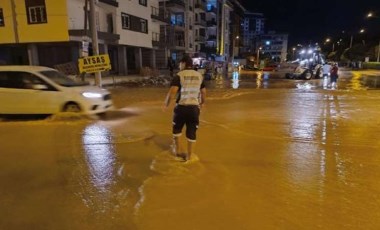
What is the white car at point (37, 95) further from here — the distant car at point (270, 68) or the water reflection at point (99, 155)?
the distant car at point (270, 68)

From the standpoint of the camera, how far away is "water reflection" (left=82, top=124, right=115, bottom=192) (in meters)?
5.26

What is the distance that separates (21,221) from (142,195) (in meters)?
1.50

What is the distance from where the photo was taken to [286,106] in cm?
→ 1306

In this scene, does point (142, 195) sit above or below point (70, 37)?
below

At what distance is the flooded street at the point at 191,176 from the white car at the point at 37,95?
435 millimetres

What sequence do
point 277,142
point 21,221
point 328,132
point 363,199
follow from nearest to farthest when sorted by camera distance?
1. point 21,221
2. point 363,199
3. point 277,142
4. point 328,132

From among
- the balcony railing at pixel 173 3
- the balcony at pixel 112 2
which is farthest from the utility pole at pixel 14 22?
the balcony railing at pixel 173 3

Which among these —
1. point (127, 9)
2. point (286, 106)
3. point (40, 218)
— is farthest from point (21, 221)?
point (127, 9)

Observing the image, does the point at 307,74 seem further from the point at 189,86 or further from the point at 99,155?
the point at 99,155

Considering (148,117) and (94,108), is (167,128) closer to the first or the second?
(148,117)

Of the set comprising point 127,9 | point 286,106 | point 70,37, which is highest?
point 127,9

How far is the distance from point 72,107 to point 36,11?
1938 centimetres

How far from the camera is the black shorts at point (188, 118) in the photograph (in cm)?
579

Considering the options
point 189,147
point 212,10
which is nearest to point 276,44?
point 212,10
